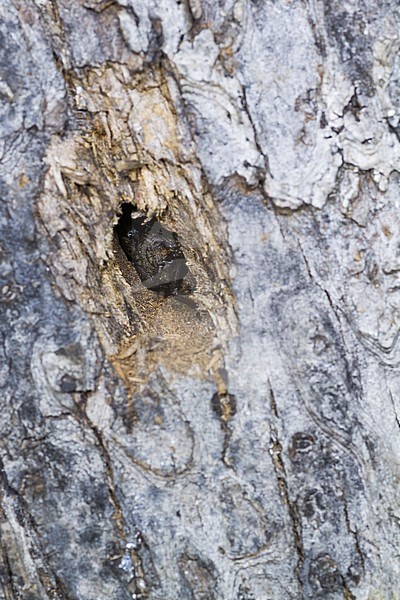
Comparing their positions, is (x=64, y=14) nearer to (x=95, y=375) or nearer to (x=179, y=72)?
(x=179, y=72)

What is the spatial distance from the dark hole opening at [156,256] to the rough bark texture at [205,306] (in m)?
0.11

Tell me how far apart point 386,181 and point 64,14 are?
2.29ft

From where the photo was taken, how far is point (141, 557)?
132 cm

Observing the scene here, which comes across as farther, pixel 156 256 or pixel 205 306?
pixel 156 256

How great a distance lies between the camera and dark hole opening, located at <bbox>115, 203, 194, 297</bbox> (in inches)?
57.2

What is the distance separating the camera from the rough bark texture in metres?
1.16

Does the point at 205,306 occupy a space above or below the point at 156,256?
below

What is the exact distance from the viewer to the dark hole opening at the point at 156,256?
1453mm

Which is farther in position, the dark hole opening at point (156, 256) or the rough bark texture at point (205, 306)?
the dark hole opening at point (156, 256)

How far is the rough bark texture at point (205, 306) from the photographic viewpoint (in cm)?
116

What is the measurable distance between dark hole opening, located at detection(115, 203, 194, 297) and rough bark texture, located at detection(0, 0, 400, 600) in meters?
0.11

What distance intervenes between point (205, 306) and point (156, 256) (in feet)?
0.68

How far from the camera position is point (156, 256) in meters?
1.47

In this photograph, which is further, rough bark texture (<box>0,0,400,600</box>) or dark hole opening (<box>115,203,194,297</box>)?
dark hole opening (<box>115,203,194,297</box>)
